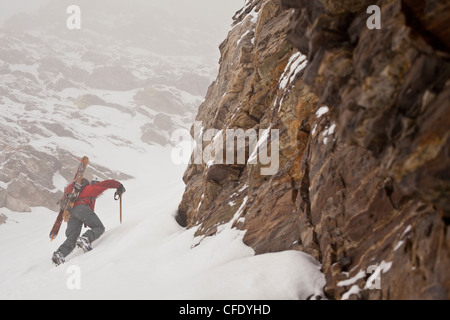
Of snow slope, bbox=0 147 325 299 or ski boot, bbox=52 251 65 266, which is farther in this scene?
ski boot, bbox=52 251 65 266

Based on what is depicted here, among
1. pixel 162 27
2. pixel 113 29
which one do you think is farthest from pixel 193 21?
pixel 113 29

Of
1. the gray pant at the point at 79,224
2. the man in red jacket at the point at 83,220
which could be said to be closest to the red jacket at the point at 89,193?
the man in red jacket at the point at 83,220

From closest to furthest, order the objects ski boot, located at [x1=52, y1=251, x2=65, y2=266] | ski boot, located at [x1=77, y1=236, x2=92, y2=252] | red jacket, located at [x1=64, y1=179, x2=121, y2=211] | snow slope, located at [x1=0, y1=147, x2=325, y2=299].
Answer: snow slope, located at [x1=0, y1=147, x2=325, y2=299] → ski boot, located at [x1=52, y1=251, x2=65, y2=266] → ski boot, located at [x1=77, y1=236, x2=92, y2=252] → red jacket, located at [x1=64, y1=179, x2=121, y2=211]

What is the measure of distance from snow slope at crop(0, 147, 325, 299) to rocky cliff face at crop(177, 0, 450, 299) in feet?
1.67

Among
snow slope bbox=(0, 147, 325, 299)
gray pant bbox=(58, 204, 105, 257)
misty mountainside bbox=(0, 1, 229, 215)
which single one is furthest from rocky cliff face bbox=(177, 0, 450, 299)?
misty mountainside bbox=(0, 1, 229, 215)

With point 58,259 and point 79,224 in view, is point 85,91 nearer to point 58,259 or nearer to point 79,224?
point 79,224

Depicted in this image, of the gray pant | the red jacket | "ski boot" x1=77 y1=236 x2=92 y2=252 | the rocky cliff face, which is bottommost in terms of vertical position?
"ski boot" x1=77 y1=236 x2=92 y2=252

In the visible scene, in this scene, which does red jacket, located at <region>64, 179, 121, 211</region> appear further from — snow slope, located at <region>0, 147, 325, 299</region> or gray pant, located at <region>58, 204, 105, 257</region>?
snow slope, located at <region>0, 147, 325, 299</region>

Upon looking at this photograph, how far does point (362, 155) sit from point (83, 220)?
11.6 m

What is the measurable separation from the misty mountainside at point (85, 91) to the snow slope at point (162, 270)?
2002cm

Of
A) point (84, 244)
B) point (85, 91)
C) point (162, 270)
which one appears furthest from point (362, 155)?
point (85, 91)

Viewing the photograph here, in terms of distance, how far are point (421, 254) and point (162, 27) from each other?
524 feet

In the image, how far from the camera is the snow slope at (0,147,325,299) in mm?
6113

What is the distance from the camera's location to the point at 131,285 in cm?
744
